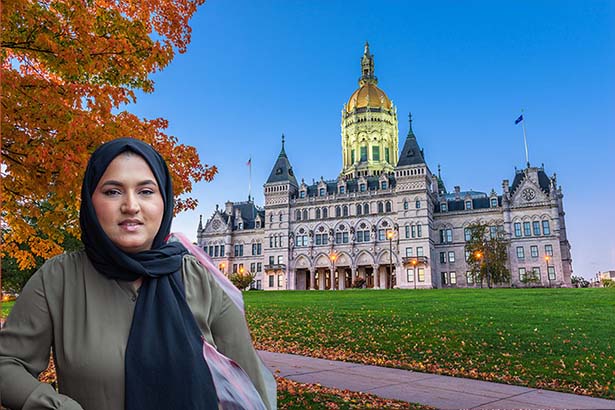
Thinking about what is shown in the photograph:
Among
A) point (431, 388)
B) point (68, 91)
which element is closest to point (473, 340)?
point (431, 388)

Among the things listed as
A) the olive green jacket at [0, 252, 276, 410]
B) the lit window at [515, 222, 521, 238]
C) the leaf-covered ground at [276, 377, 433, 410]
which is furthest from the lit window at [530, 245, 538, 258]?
the olive green jacket at [0, 252, 276, 410]

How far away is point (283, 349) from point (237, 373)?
34.5 ft

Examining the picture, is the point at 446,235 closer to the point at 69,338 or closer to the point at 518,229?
the point at 518,229

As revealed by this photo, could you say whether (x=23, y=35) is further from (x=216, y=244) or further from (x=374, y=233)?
(x=216, y=244)

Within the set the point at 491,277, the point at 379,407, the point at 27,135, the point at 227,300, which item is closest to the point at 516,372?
the point at 379,407

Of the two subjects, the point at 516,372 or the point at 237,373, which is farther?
the point at 516,372

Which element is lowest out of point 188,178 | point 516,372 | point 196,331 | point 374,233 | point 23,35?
point 516,372

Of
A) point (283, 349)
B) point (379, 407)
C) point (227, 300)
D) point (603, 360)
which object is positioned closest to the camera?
point (227, 300)

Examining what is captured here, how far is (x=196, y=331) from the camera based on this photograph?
233cm

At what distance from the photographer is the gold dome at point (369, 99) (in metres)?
88.2

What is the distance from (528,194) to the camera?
65188 millimetres

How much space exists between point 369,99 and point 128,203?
89.3 meters

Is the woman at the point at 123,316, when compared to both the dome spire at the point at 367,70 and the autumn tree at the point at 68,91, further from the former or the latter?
the dome spire at the point at 367,70

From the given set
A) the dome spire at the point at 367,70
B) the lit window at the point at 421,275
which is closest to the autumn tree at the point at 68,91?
the lit window at the point at 421,275
